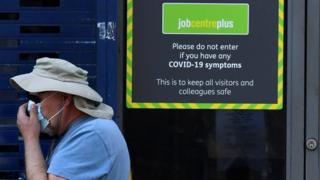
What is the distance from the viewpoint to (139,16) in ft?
12.7

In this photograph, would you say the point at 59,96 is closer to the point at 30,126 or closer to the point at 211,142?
the point at 30,126

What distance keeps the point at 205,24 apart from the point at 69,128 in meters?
1.49

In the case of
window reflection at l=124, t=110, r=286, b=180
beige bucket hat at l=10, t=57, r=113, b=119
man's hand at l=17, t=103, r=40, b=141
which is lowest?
window reflection at l=124, t=110, r=286, b=180

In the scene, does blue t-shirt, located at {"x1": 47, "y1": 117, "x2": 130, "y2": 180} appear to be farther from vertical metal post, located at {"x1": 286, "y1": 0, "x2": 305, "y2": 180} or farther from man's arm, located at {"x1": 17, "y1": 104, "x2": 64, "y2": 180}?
vertical metal post, located at {"x1": 286, "y1": 0, "x2": 305, "y2": 180}

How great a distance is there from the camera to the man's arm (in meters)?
2.49

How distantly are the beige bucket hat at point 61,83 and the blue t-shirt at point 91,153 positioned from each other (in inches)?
2.9

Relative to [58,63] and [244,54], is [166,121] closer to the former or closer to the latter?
[244,54]

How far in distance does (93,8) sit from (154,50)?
41 centimetres

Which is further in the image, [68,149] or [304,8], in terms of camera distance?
[304,8]

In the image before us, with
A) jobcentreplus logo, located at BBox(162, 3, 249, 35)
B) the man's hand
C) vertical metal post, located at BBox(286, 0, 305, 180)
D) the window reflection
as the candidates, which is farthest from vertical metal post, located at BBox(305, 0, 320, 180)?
the man's hand

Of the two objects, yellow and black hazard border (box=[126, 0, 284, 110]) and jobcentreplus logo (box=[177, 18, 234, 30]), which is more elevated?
jobcentreplus logo (box=[177, 18, 234, 30])

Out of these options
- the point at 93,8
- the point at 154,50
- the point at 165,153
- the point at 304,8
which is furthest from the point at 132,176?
the point at 304,8

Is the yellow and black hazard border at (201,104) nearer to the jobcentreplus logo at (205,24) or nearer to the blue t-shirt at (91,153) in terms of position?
the jobcentreplus logo at (205,24)

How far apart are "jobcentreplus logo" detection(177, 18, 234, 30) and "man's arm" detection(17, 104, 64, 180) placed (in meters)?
1.45
